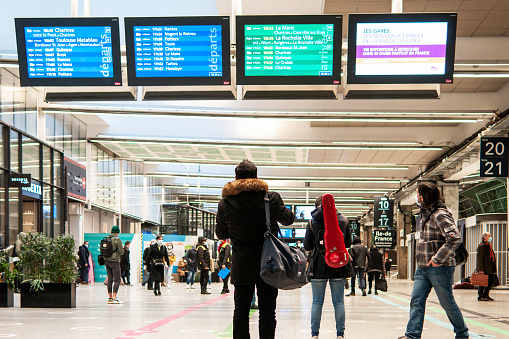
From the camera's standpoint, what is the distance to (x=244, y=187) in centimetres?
541

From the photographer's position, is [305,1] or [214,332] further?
[305,1]

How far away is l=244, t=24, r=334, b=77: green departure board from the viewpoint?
10055 millimetres

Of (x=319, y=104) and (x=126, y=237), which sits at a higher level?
(x=319, y=104)

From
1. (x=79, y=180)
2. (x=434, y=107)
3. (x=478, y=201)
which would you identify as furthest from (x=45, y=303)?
(x=478, y=201)

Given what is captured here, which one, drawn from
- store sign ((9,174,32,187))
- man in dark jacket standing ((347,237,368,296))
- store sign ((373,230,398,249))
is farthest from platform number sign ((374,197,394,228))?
store sign ((9,174,32,187))

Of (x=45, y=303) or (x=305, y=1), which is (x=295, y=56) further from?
(x=45, y=303)

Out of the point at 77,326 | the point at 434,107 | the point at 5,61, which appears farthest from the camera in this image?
the point at 434,107

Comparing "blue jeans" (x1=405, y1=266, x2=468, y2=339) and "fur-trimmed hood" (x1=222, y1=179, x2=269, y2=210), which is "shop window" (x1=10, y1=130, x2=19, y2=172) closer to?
"blue jeans" (x1=405, y1=266, x2=468, y2=339)

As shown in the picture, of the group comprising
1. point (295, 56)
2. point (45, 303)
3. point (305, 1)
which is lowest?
point (45, 303)

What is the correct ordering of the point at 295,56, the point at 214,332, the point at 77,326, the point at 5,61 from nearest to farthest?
the point at 214,332 → the point at 77,326 → the point at 295,56 → the point at 5,61

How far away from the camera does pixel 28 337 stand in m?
7.82

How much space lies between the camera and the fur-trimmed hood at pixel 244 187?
5406mm

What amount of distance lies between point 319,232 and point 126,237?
23508 millimetres

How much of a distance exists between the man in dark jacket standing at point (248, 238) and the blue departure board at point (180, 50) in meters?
4.99
